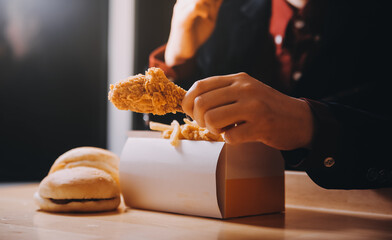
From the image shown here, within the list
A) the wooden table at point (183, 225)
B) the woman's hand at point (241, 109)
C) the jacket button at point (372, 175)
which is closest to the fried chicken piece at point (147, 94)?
the woman's hand at point (241, 109)

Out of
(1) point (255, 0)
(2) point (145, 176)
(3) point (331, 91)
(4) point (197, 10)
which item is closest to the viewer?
(2) point (145, 176)

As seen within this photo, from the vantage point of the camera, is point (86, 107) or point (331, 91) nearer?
point (331, 91)

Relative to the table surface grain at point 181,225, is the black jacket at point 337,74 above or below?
above

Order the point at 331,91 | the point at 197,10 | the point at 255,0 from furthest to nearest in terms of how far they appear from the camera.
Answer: the point at 197,10 < the point at 255,0 < the point at 331,91

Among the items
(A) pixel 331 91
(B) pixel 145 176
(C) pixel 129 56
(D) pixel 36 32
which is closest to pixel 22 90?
(D) pixel 36 32

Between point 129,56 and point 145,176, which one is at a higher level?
point 129,56

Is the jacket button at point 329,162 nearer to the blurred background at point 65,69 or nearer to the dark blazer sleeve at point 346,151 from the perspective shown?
the dark blazer sleeve at point 346,151

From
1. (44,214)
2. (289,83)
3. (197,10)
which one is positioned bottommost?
(44,214)

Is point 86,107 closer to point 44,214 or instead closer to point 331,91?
point 44,214
